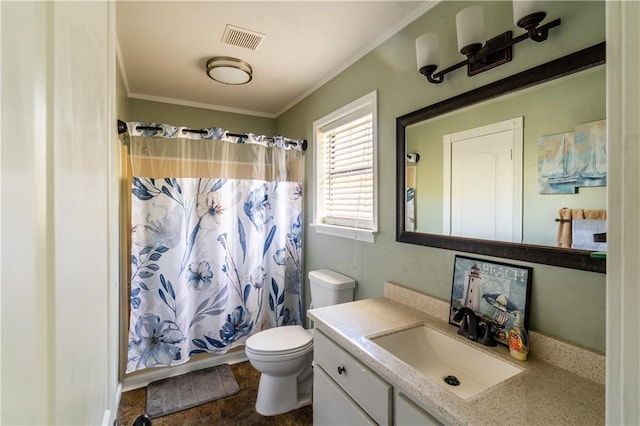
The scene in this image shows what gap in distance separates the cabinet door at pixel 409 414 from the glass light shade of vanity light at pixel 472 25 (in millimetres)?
1391

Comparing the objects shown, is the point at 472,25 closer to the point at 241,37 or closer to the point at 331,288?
the point at 241,37

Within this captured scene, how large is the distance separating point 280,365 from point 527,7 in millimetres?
2151

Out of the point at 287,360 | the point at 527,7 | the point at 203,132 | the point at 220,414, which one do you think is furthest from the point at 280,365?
the point at 527,7

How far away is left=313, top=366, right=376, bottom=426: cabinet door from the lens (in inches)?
48.3

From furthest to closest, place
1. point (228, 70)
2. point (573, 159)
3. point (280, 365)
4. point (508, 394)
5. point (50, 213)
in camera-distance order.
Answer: point (228, 70)
point (280, 365)
point (573, 159)
point (508, 394)
point (50, 213)

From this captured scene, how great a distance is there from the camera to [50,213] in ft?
1.10

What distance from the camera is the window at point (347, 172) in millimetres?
2018

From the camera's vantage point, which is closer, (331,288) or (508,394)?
(508,394)

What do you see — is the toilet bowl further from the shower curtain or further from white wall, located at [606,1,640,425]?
white wall, located at [606,1,640,425]

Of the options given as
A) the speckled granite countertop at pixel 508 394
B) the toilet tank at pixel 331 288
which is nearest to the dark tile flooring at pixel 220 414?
the toilet tank at pixel 331 288

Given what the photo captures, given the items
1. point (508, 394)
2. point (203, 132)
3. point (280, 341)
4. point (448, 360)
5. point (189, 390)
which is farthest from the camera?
point (203, 132)

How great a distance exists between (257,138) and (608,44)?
2412 mm

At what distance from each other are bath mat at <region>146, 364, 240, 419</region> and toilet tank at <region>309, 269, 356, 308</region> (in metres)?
0.94

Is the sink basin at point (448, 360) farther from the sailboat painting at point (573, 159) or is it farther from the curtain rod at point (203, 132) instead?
the curtain rod at point (203, 132)
